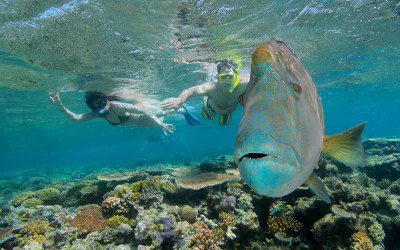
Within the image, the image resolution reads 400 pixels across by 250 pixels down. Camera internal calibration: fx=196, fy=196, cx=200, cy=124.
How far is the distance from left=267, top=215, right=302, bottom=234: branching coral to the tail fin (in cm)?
264

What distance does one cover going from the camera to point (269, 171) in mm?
735

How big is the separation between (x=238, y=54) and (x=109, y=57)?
25.7 ft

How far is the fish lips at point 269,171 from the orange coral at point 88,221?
4.81 meters

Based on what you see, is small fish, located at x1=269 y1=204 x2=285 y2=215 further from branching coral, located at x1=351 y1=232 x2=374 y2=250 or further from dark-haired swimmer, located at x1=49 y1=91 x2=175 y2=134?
dark-haired swimmer, located at x1=49 y1=91 x2=175 y2=134

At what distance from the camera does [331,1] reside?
8.83 metres

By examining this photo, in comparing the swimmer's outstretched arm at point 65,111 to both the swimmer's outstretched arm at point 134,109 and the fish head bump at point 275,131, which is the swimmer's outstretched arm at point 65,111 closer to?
the swimmer's outstretched arm at point 134,109

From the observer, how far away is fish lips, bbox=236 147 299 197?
740mm

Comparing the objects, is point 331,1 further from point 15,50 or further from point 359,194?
point 15,50

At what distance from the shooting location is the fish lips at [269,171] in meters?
0.74

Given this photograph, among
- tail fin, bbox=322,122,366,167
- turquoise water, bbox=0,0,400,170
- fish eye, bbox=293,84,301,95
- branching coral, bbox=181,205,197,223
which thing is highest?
turquoise water, bbox=0,0,400,170

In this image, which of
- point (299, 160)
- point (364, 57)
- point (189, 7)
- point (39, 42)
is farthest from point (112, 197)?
point (364, 57)

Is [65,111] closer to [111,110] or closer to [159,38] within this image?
[111,110]

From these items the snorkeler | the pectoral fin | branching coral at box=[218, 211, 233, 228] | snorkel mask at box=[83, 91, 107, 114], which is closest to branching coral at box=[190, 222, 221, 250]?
branching coral at box=[218, 211, 233, 228]

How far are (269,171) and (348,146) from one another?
1.03 m
